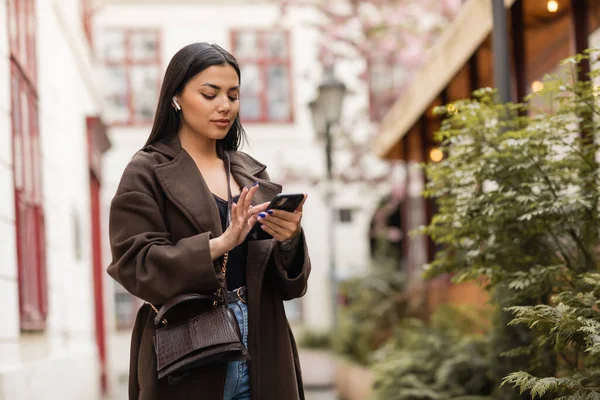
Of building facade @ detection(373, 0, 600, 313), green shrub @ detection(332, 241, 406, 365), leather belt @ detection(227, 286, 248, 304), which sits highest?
building facade @ detection(373, 0, 600, 313)

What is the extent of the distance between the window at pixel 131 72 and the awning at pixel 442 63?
42.6 feet

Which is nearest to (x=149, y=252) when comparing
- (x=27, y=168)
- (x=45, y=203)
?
(x=27, y=168)

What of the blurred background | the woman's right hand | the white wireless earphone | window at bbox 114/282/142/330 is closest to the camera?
the woman's right hand

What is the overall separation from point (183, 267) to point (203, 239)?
0.12m

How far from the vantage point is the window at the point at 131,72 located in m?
27.9

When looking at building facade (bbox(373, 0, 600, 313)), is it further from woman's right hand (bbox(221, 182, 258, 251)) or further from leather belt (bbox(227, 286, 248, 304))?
woman's right hand (bbox(221, 182, 258, 251))

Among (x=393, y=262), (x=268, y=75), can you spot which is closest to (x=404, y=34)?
(x=393, y=262)

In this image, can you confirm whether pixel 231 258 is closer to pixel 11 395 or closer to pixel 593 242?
pixel 593 242

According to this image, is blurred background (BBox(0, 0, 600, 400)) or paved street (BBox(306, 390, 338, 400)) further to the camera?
paved street (BBox(306, 390, 338, 400))

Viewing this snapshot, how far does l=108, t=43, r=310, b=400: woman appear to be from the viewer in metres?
3.60

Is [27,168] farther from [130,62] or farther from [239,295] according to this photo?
[130,62]

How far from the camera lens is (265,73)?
28.5 m

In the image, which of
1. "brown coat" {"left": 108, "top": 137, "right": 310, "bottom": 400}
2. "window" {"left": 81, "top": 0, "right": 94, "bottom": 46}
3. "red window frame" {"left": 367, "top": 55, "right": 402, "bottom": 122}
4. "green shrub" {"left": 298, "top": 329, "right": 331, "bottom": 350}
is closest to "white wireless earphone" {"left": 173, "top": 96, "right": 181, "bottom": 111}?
"brown coat" {"left": 108, "top": 137, "right": 310, "bottom": 400}

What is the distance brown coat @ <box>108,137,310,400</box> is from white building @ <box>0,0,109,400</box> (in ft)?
8.52
